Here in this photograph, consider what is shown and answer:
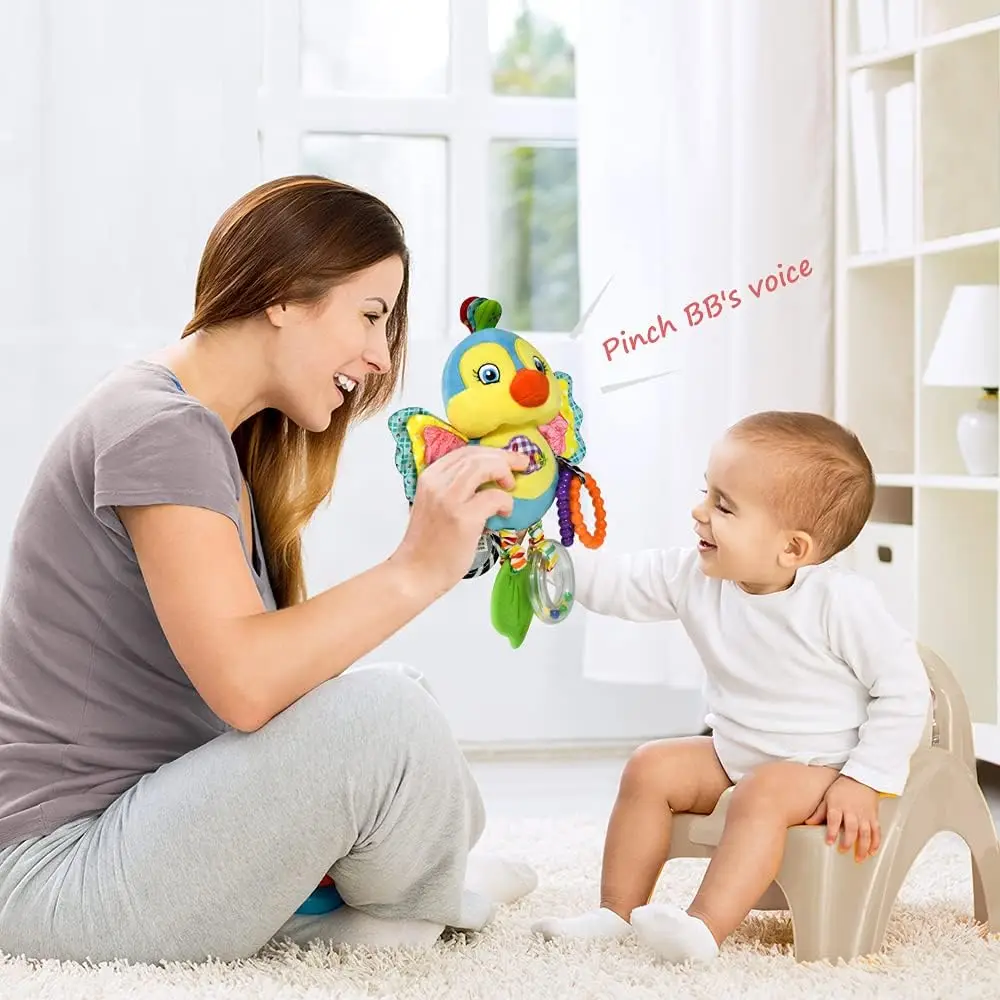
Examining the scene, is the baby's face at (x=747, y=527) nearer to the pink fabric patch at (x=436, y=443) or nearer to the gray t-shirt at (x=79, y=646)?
the pink fabric patch at (x=436, y=443)

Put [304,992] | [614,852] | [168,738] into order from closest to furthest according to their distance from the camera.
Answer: [304,992]
[168,738]
[614,852]

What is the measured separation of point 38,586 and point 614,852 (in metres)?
0.60

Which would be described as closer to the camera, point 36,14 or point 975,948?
point 975,948

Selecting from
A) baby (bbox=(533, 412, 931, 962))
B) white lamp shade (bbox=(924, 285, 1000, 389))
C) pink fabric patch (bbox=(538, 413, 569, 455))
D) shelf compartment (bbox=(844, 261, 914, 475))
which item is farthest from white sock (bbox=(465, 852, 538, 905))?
shelf compartment (bbox=(844, 261, 914, 475))

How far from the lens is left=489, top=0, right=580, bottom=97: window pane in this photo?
8.79ft

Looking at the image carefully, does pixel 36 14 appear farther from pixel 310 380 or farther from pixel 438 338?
pixel 310 380

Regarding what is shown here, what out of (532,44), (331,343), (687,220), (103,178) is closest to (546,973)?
(331,343)

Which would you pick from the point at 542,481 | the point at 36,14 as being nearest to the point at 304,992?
the point at 542,481

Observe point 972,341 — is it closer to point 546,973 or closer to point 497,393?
point 497,393

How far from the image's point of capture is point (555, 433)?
1337mm

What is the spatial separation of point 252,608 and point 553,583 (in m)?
0.32

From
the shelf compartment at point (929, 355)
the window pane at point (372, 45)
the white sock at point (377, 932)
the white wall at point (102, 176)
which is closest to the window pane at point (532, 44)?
the window pane at point (372, 45)

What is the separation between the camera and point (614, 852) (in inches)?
54.9

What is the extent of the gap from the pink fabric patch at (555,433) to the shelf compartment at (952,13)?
1.39 m
